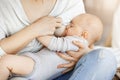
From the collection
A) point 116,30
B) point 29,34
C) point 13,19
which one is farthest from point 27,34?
point 116,30

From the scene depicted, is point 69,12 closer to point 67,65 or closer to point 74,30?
point 74,30

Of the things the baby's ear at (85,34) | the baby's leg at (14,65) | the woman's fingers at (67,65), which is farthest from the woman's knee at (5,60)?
the baby's ear at (85,34)

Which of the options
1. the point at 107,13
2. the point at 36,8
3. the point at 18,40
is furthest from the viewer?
the point at 107,13

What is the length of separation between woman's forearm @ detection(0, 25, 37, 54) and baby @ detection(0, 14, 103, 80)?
49 millimetres

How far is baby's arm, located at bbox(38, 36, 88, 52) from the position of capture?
129cm

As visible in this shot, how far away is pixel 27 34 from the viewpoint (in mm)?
1316

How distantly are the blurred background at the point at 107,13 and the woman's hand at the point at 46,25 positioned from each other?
21.3 inches

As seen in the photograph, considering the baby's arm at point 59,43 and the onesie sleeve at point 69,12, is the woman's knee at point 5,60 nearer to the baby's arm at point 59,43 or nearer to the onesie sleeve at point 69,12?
the baby's arm at point 59,43

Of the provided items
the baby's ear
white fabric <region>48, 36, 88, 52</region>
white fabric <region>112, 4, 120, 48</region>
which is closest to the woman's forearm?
white fabric <region>48, 36, 88, 52</region>

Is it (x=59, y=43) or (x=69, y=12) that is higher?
(x=69, y=12)

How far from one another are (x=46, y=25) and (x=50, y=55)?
164mm

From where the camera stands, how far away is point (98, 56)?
4.15ft

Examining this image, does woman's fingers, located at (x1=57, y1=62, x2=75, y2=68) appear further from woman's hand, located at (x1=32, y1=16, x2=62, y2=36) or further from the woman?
woman's hand, located at (x1=32, y1=16, x2=62, y2=36)

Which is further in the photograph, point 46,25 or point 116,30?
point 116,30
